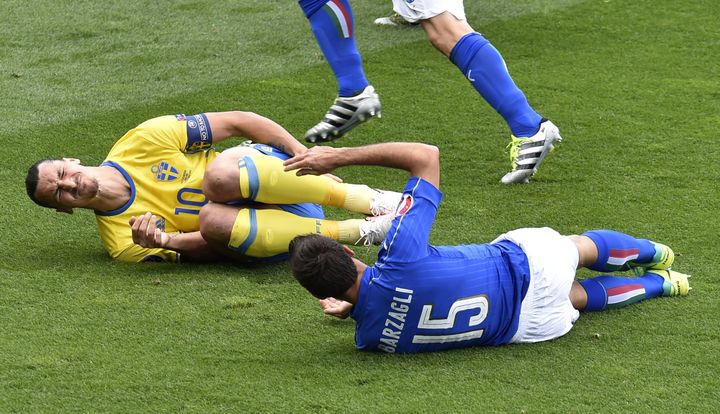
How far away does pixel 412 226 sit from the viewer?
132 inches

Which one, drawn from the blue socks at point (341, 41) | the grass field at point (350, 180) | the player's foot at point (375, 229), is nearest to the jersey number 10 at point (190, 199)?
the grass field at point (350, 180)

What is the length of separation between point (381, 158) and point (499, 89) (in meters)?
1.72

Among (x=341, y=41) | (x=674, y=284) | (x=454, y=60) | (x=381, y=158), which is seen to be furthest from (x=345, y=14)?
(x=674, y=284)

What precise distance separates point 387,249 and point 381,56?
380cm

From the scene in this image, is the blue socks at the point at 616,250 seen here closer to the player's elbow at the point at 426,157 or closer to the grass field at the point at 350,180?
the grass field at the point at 350,180

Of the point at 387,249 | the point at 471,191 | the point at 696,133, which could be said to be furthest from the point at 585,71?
the point at 387,249

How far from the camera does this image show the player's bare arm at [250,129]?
14.7 feet

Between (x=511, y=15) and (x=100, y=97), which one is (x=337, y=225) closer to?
(x=100, y=97)

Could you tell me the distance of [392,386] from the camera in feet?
10.8

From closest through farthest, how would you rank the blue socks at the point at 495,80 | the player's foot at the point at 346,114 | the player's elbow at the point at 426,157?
the player's elbow at the point at 426,157, the player's foot at the point at 346,114, the blue socks at the point at 495,80

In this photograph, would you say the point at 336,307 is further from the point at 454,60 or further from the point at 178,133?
the point at 454,60

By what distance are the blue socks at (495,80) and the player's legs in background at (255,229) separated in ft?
3.65

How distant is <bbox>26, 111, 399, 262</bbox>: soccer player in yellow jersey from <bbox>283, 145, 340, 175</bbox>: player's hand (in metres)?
0.58

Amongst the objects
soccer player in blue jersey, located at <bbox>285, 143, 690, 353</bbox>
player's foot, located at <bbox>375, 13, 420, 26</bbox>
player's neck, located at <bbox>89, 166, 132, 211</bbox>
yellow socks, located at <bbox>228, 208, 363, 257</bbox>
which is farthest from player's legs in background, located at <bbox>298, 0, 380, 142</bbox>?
player's foot, located at <bbox>375, 13, 420, 26</bbox>
